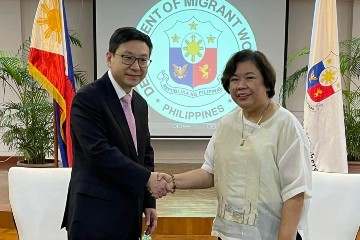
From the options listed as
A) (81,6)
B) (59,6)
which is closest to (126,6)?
(81,6)

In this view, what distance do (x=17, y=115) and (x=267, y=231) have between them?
3595 mm

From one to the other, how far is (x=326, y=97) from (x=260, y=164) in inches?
83.1

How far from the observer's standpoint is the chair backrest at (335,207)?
180cm

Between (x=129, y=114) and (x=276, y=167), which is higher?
(x=129, y=114)

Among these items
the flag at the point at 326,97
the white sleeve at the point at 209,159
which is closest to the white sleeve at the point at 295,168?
the white sleeve at the point at 209,159

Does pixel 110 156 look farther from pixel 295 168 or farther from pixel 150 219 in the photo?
pixel 295 168

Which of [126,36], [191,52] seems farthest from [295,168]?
[191,52]

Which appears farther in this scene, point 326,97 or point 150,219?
point 326,97

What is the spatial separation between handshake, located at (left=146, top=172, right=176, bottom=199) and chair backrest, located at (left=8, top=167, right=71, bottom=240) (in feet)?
1.65

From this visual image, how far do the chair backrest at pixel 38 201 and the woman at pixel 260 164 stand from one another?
0.80 m

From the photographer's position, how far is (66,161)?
3.26 metres

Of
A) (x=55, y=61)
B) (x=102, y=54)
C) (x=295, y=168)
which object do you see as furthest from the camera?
(x=102, y=54)

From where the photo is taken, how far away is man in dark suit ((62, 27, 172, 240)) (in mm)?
1442

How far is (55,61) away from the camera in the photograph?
322 cm
